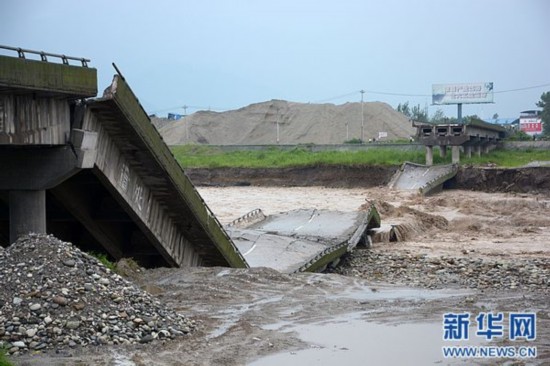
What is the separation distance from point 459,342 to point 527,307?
2671 mm

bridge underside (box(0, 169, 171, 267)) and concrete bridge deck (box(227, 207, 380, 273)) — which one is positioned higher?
bridge underside (box(0, 169, 171, 267))

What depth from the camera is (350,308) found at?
1372 centimetres

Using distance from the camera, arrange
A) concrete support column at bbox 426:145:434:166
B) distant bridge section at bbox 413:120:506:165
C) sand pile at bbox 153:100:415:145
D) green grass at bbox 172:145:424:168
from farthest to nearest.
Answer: sand pile at bbox 153:100:415:145
green grass at bbox 172:145:424:168
concrete support column at bbox 426:145:434:166
distant bridge section at bbox 413:120:506:165

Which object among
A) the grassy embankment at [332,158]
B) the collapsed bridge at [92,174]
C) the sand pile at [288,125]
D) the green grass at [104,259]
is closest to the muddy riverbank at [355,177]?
the grassy embankment at [332,158]

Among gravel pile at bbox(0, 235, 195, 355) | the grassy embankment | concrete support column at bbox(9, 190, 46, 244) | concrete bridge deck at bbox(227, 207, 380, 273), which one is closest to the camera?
gravel pile at bbox(0, 235, 195, 355)

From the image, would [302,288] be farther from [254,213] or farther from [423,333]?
[254,213]

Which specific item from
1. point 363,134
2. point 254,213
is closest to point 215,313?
point 254,213

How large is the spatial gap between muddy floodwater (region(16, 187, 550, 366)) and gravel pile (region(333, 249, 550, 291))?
0.09 feet

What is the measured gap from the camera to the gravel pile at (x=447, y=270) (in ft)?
66.3

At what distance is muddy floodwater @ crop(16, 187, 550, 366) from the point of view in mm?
10047

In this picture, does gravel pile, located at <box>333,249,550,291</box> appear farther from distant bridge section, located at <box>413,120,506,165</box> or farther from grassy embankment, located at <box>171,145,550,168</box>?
grassy embankment, located at <box>171,145,550,168</box>

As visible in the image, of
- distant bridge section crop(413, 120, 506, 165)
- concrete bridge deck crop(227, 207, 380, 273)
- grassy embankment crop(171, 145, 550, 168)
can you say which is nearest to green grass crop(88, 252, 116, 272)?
concrete bridge deck crop(227, 207, 380, 273)

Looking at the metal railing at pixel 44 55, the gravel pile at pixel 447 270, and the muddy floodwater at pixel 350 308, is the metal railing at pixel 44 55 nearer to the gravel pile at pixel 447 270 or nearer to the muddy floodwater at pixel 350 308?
the muddy floodwater at pixel 350 308

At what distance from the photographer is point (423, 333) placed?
1159cm
